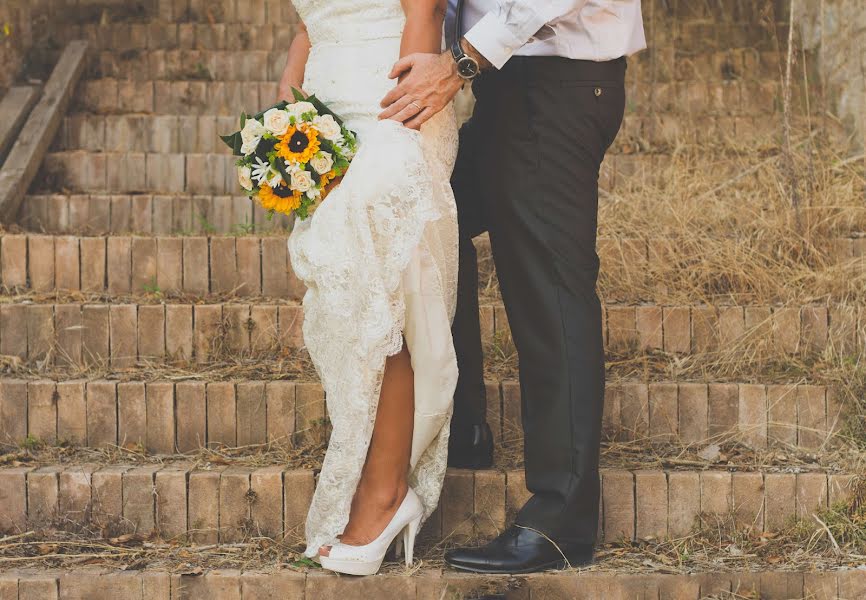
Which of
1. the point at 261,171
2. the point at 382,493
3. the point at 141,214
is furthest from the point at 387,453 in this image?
the point at 141,214

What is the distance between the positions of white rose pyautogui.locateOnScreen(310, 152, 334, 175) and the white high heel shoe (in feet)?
2.37

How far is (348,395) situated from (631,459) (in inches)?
31.9

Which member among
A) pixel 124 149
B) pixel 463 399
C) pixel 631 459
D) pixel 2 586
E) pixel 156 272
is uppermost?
pixel 124 149

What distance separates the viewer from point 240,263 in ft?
10.6

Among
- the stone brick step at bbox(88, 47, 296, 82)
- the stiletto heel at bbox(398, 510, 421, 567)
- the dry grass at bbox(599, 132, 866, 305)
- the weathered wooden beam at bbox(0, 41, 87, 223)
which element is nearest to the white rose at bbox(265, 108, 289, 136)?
the stiletto heel at bbox(398, 510, 421, 567)

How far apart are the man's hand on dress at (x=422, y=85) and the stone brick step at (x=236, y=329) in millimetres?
970

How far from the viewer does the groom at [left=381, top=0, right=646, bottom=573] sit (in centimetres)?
213

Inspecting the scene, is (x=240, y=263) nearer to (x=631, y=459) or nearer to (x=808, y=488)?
(x=631, y=459)

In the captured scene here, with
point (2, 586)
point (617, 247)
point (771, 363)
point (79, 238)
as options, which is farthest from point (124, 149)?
point (771, 363)

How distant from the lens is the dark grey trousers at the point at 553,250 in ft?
7.07

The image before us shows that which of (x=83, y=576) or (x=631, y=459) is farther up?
(x=631, y=459)

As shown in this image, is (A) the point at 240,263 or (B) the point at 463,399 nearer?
(B) the point at 463,399

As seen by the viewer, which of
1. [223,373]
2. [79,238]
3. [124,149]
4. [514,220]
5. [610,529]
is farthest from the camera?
[124,149]

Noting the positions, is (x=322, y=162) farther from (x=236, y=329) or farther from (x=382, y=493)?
(x=236, y=329)
